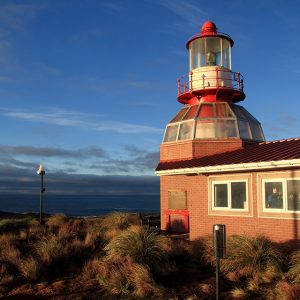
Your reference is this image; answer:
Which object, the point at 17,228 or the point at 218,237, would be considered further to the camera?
the point at 17,228

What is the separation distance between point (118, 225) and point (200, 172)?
474cm

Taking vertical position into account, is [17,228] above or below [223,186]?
below

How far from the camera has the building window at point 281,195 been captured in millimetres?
12844

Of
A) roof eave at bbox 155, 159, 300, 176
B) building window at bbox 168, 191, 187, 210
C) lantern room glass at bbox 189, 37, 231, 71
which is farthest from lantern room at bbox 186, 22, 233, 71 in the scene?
roof eave at bbox 155, 159, 300, 176

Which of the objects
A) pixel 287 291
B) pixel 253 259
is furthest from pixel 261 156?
pixel 287 291

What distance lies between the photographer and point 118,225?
1830 cm

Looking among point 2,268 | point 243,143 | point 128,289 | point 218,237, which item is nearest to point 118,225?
point 243,143

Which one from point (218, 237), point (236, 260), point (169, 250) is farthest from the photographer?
point (169, 250)

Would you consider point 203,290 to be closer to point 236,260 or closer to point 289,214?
point 236,260

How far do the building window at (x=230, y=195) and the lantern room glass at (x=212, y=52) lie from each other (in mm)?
7606

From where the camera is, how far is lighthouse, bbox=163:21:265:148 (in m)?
18.8

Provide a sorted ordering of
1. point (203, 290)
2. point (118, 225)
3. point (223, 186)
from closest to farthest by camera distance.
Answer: point (203, 290), point (223, 186), point (118, 225)

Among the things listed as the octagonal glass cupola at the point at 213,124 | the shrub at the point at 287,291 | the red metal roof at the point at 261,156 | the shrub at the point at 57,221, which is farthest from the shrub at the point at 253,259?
the shrub at the point at 57,221

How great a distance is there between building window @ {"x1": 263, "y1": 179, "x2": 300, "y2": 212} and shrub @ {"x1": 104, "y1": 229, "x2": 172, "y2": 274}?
11.4ft
